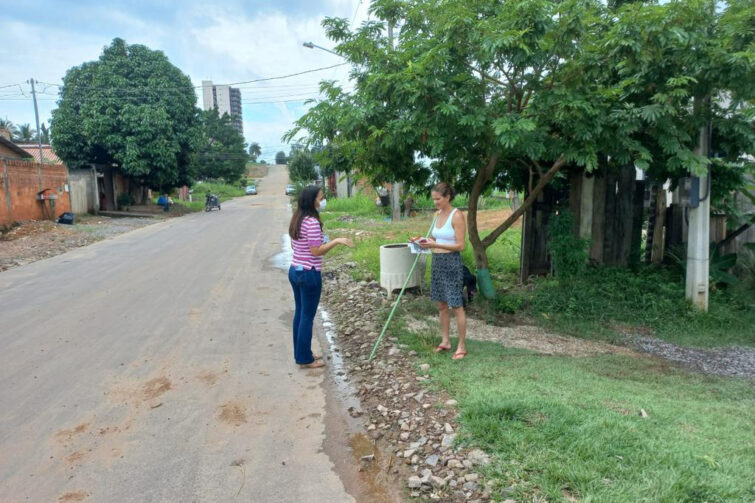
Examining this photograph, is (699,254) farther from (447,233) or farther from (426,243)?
(426,243)

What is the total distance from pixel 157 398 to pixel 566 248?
5536 mm

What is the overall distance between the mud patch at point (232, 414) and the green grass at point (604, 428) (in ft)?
5.25

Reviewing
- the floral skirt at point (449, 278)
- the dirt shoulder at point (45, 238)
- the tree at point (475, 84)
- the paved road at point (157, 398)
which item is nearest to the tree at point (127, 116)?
the dirt shoulder at point (45, 238)

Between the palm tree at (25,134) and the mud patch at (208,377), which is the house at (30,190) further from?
the palm tree at (25,134)

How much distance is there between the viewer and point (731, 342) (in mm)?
5750

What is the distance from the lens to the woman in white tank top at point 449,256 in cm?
498

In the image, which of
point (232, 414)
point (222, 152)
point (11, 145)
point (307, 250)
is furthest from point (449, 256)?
point (222, 152)

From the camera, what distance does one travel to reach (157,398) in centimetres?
450

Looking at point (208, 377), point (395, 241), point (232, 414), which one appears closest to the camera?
point (232, 414)

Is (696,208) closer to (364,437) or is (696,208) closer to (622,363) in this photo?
(622,363)

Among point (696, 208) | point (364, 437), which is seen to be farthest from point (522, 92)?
point (364, 437)

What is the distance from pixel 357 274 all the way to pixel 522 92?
4.70m

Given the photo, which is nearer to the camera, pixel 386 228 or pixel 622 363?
pixel 622 363

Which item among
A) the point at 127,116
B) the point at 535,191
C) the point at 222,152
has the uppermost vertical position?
the point at 222,152
